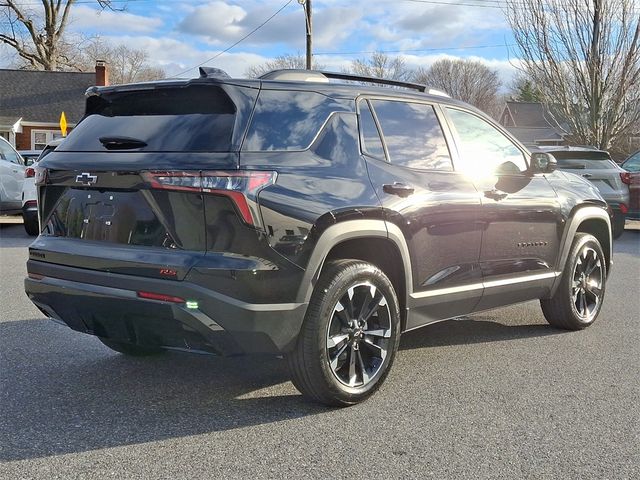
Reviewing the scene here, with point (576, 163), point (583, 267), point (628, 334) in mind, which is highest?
point (576, 163)

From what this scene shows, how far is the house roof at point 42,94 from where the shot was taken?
35594 mm

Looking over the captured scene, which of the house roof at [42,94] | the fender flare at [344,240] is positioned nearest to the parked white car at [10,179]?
the fender flare at [344,240]

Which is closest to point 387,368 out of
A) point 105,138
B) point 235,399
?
point 235,399

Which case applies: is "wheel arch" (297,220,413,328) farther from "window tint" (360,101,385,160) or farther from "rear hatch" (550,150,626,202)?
"rear hatch" (550,150,626,202)

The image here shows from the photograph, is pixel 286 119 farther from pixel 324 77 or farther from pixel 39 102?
pixel 39 102

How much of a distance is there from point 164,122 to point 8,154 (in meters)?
10.6

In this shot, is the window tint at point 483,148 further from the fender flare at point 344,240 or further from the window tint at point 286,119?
the window tint at point 286,119

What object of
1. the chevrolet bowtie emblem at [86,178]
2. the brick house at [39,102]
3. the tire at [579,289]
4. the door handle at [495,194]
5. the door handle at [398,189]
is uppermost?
the brick house at [39,102]

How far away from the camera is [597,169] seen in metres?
12.9

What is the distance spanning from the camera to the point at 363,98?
4281mm

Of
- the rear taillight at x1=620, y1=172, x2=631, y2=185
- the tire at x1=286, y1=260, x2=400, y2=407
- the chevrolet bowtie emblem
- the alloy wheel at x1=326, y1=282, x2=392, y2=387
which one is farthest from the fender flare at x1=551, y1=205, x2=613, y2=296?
the rear taillight at x1=620, y1=172, x2=631, y2=185

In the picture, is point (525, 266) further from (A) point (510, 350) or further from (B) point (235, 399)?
(B) point (235, 399)

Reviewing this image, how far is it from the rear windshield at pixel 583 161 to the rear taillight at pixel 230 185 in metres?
10.6

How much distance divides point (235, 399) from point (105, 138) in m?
1.67
